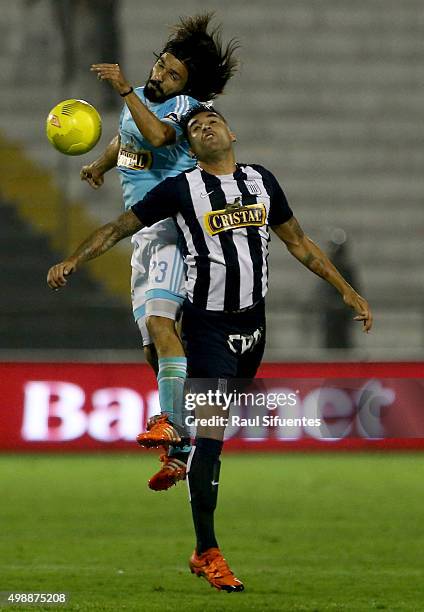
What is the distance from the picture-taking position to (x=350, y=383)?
12.2 metres

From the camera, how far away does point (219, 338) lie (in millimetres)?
5789

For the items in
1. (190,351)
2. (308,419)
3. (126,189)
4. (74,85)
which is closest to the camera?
(190,351)

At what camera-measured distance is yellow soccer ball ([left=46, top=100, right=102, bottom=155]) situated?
20.0ft

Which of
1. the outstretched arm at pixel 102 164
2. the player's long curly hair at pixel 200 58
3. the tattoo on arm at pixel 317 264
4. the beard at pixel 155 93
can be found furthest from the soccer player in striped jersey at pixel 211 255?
the outstretched arm at pixel 102 164

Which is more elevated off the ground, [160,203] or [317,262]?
[160,203]

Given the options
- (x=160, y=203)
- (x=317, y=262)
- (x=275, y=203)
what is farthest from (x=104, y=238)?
(x=317, y=262)

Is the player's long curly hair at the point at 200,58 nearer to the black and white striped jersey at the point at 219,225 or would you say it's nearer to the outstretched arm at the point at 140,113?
the outstretched arm at the point at 140,113

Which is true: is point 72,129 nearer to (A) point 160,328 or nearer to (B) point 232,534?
(A) point 160,328

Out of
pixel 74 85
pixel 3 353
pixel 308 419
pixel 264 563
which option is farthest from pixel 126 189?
pixel 74 85

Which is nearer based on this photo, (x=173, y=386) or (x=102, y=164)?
(x=173, y=386)

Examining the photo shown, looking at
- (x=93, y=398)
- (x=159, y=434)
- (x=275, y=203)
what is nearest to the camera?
(x=159, y=434)

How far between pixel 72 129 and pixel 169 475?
5.43 feet

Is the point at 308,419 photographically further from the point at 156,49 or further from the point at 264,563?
Answer: the point at 156,49

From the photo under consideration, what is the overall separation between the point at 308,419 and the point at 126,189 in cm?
335
